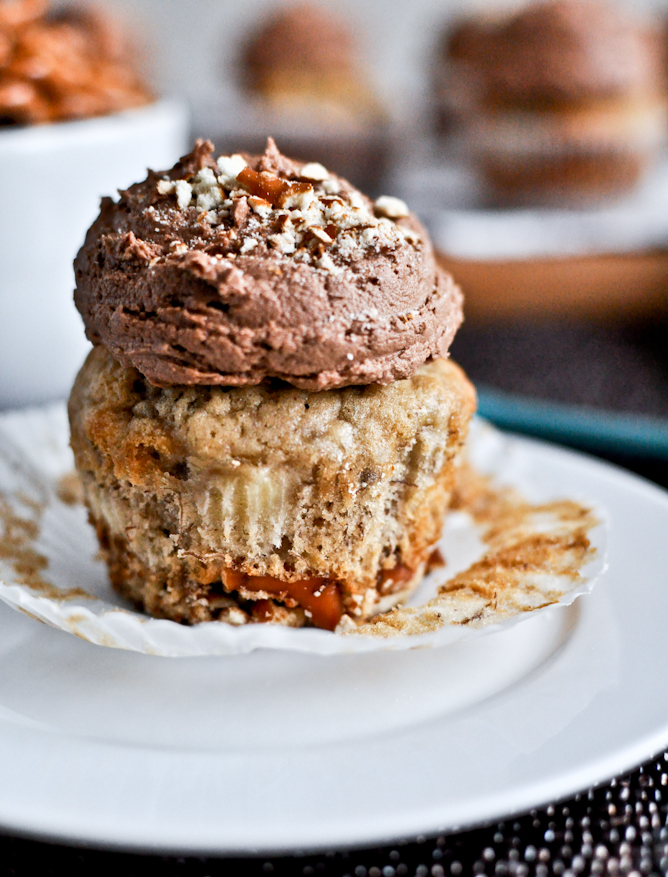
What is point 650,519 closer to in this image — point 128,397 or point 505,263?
point 128,397

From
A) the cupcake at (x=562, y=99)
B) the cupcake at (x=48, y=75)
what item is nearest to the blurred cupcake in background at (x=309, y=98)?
the cupcake at (x=562, y=99)

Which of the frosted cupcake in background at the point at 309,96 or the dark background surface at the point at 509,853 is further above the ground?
the frosted cupcake in background at the point at 309,96

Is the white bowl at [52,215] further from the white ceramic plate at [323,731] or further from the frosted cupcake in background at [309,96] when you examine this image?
the frosted cupcake in background at [309,96]

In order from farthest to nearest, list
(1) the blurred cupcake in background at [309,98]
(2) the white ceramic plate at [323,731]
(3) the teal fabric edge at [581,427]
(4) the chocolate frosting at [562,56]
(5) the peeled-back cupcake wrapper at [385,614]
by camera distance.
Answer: (1) the blurred cupcake in background at [309,98] → (4) the chocolate frosting at [562,56] → (3) the teal fabric edge at [581,427] → (5) the peeled-back cupcake wrapper at [385,614] → (2) the white ceramic plate at [323,731]

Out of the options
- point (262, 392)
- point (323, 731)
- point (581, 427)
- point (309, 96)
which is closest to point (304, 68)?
point (309, 96)

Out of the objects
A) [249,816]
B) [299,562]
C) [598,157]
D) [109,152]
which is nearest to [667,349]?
[598,157]

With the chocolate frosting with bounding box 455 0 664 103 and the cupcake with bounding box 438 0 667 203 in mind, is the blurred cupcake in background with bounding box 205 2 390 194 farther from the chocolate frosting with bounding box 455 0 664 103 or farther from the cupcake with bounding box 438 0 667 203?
the chocolate frosting with bounding box 455 0 664 103

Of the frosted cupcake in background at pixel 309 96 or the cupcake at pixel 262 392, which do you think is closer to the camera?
the cupcake at pixel 262 392
